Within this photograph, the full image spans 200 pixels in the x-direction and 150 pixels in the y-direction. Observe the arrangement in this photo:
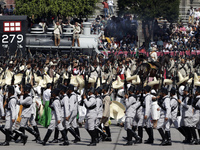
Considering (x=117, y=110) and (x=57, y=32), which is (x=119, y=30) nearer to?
(x=57, y=32)

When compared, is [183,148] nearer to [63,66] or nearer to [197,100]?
[197,100]

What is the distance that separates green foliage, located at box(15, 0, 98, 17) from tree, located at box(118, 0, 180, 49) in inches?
104

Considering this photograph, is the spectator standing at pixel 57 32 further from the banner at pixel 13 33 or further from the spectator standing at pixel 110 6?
the spectator standing at pixel 110 6

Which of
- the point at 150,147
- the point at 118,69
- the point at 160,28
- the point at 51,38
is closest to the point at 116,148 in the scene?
the point at 150,147

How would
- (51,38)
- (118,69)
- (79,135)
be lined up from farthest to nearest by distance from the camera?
(51,38)
(118,69)
(79,135)

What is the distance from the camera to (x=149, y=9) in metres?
40.2

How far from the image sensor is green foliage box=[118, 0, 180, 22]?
40.3m

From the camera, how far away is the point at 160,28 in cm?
4038

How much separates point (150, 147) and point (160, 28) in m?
25.8

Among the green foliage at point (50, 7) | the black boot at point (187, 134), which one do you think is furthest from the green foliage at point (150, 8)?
the black boot at point (187, 134)

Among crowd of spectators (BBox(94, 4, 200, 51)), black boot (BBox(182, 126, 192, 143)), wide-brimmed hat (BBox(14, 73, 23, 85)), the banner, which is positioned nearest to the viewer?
black boot (BBox(182, 126, 192, 143))

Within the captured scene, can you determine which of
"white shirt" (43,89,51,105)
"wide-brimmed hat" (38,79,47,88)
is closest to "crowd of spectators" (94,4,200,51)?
"wide-brimmed hat" (38,79,47,88)

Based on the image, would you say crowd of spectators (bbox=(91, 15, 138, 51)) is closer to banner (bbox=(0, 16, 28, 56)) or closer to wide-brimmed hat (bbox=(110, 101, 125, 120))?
banner (bbox=(0, 16, 28, 56))

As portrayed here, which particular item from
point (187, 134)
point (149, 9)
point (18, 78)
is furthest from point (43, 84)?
point (149, 9)
